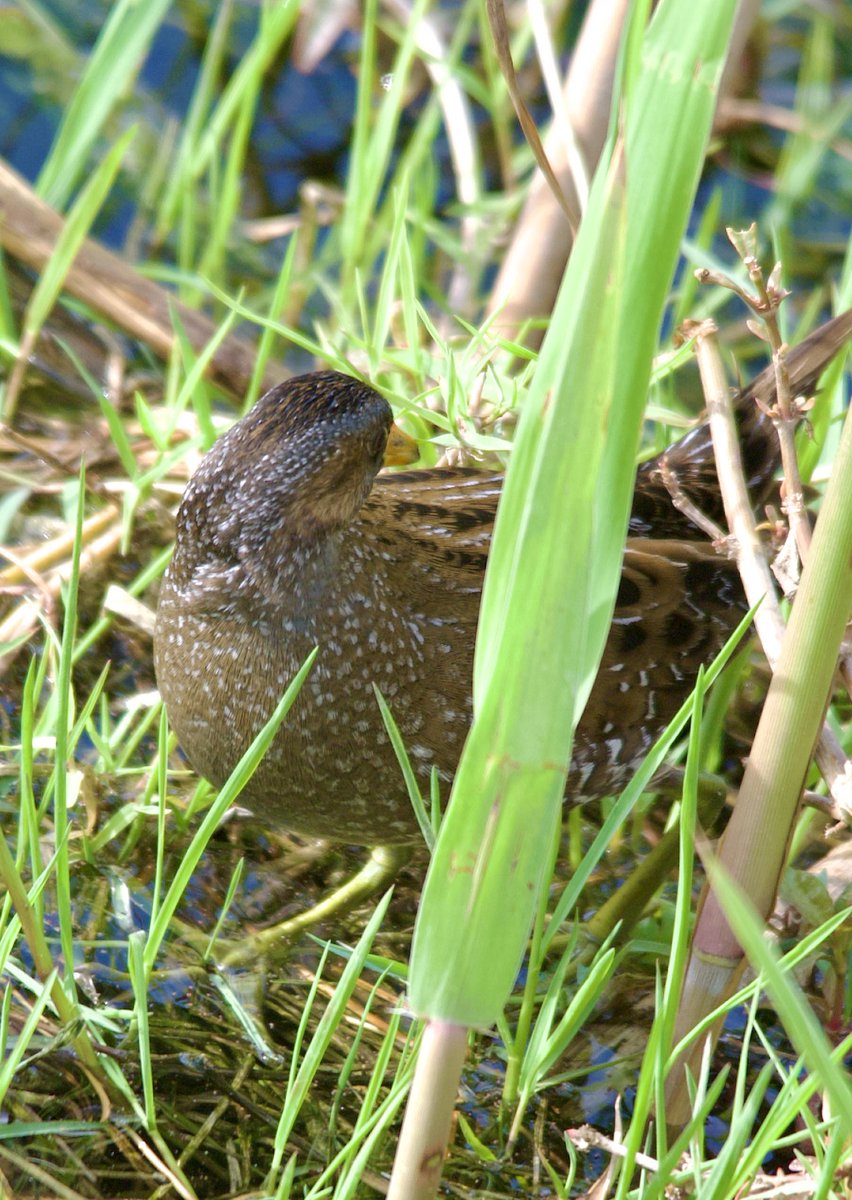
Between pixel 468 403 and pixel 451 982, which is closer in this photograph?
pixel 451 982

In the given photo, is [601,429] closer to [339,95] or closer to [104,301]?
[104,301]

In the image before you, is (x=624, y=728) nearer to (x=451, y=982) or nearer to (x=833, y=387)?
(x=833, y=387)

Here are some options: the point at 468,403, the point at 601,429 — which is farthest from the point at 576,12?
the point at 601,429

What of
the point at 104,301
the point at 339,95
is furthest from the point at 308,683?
the point at 339,95

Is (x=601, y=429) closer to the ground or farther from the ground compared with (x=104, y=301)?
closer to the ground

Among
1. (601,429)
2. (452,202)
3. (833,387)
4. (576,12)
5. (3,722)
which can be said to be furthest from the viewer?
(576,12)

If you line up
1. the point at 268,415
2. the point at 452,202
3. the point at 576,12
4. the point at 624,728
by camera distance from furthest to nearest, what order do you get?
1. the point at 576,12
2. the point at 452,202
3. the point at 624,728
4. the point at 268,415

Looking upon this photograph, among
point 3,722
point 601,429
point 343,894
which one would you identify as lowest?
point 343,894
